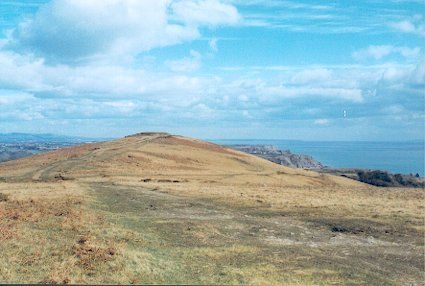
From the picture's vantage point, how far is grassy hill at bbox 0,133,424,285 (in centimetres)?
1675

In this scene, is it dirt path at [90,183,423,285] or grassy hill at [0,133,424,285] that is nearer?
grassy hill at [0,133,424,285]

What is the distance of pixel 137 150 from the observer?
3260 inches

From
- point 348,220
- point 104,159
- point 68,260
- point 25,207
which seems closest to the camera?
point 68,260

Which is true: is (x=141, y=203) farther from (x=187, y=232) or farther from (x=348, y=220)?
(x=348, y=220)

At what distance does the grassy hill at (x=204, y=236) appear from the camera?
16.8 meters

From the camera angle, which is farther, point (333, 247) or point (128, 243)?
point (333, 247)

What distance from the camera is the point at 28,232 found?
21.4m

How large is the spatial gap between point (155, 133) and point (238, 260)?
10642 cm

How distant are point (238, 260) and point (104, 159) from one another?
55.5 m

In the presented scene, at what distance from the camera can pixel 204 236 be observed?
23859 millimetres

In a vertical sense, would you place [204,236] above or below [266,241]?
above

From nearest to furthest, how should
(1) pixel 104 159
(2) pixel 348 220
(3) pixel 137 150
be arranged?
(2) pixel 348 220 < (1) pixel 104 159 < (3) pixel 137 150

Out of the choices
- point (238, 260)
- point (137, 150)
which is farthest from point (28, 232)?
point (137, 150)

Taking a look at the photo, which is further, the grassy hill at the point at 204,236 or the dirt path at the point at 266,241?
the dirt path at the point at 266,241
